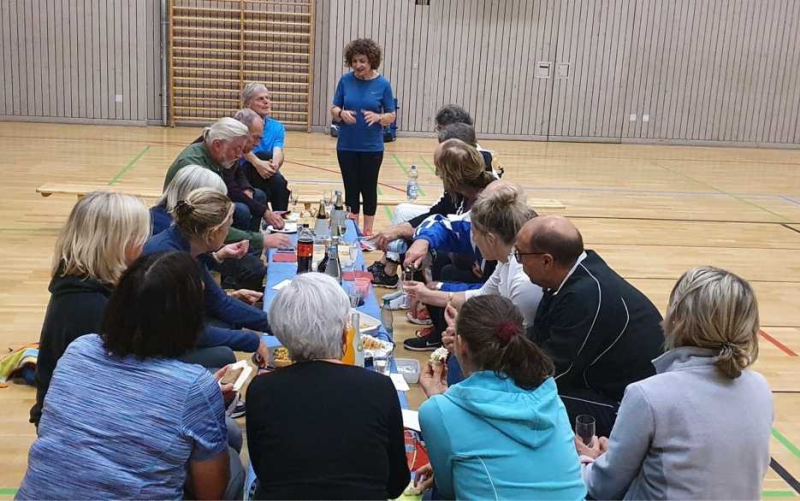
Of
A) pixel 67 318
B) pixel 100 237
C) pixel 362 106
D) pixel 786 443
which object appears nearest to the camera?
pixel 67 318

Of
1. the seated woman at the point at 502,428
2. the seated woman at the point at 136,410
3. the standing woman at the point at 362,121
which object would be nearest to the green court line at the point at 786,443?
the seated woman at the point at 502,428

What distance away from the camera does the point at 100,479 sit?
222 cm

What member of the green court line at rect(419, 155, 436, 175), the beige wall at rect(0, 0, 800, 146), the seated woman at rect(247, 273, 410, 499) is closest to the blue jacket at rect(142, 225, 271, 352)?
the seated woman at rect(247, 273, 410, 499)

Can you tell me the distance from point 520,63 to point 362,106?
9.18 metres

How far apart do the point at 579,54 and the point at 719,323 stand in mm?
14770

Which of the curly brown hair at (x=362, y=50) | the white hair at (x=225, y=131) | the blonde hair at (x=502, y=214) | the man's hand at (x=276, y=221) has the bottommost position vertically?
the man's hand at (x=276, y=221)

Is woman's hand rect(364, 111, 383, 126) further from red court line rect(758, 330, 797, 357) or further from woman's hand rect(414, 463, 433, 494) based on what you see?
woman's hand rect(414, 463, 433, 494)

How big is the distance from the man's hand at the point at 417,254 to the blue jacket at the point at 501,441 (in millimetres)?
2631

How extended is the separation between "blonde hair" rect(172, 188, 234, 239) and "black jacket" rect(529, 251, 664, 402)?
1.61 meters

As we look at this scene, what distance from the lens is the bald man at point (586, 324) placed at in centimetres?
319

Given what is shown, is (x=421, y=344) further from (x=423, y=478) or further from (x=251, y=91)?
(x=251, y=91)

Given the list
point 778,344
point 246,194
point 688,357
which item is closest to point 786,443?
point 778,344

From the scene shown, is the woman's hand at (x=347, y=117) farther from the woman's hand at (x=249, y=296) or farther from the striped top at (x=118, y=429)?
the striped top at (x=118, y=429)

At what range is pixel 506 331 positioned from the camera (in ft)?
7.67
